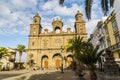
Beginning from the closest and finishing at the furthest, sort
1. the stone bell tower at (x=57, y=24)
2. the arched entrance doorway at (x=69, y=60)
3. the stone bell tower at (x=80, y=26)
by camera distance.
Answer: the arched entrance doorway at (x=69, y=60) < the stone bell tower at (x=80, y=26) < the stone bell tower at (x=57, y=24)

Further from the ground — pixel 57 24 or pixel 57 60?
pixel 57 24

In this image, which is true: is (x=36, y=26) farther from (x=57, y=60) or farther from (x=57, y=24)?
(x=57, y=60)

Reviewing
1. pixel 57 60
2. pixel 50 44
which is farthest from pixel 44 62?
pixel 50 44

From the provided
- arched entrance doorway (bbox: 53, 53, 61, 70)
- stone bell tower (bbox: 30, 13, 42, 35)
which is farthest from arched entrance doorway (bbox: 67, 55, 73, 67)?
stone bell tower (bbox: 30, 13, 42, 35)

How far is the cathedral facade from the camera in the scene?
165 feet

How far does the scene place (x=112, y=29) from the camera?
28.0 metres

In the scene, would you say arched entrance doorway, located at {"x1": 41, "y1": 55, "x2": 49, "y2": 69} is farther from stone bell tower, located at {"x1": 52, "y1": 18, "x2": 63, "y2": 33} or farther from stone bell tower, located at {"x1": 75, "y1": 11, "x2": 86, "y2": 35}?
stone bell tower, located at {"x1": 75, "y1": 11, "x2": 86, "y2": 35}

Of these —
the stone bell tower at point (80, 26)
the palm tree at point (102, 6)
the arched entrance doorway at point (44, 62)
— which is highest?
the stone bell tower at point (80, 26)

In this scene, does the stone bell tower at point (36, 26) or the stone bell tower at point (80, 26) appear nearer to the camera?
the stone bell tower at point (80, 26)

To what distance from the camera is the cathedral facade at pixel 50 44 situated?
5042cm

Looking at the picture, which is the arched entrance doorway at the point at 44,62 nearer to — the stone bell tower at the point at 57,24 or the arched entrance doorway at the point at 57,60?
the arched entrance doorway at the point at 57,60

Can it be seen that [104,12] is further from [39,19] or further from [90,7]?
[39,19]

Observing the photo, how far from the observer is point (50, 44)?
172 feet

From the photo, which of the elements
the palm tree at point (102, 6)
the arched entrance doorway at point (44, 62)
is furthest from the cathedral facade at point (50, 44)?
the palm tree at point (102, 6)
